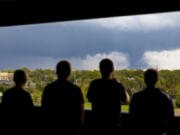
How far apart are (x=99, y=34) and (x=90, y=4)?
166 cm

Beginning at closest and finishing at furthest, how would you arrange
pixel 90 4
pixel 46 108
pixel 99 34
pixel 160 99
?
pixel 160 99 < pixel 46 108 < pixel 90 4 < pixel 99 34

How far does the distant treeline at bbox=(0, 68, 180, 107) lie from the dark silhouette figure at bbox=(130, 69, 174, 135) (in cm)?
124

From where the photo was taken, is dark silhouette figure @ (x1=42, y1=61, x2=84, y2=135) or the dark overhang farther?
the dark overhang

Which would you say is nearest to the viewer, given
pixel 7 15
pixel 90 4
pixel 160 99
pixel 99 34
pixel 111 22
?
pixel 160 99

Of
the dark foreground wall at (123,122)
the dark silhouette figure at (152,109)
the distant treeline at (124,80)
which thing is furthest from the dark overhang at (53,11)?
the dark foreground wall at (123,122)

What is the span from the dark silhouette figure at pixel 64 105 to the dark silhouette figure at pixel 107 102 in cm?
18

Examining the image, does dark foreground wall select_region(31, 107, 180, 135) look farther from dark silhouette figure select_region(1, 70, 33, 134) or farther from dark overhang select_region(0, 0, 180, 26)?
dark overhang select_region(0, 0, 180, 26)

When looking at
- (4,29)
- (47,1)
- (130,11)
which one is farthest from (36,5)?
(130,11)

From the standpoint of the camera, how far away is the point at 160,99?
1.99 m

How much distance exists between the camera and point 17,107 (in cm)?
235

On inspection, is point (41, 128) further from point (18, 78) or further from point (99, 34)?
point (99, 34)

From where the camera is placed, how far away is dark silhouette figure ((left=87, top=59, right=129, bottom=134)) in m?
2.17

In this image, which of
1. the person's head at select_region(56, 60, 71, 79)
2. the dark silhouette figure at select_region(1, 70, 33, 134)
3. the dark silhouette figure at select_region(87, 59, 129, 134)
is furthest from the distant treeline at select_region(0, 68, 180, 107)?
the person's head at select_region(56, 60, 71, 79)

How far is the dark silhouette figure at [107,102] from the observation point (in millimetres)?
2168
